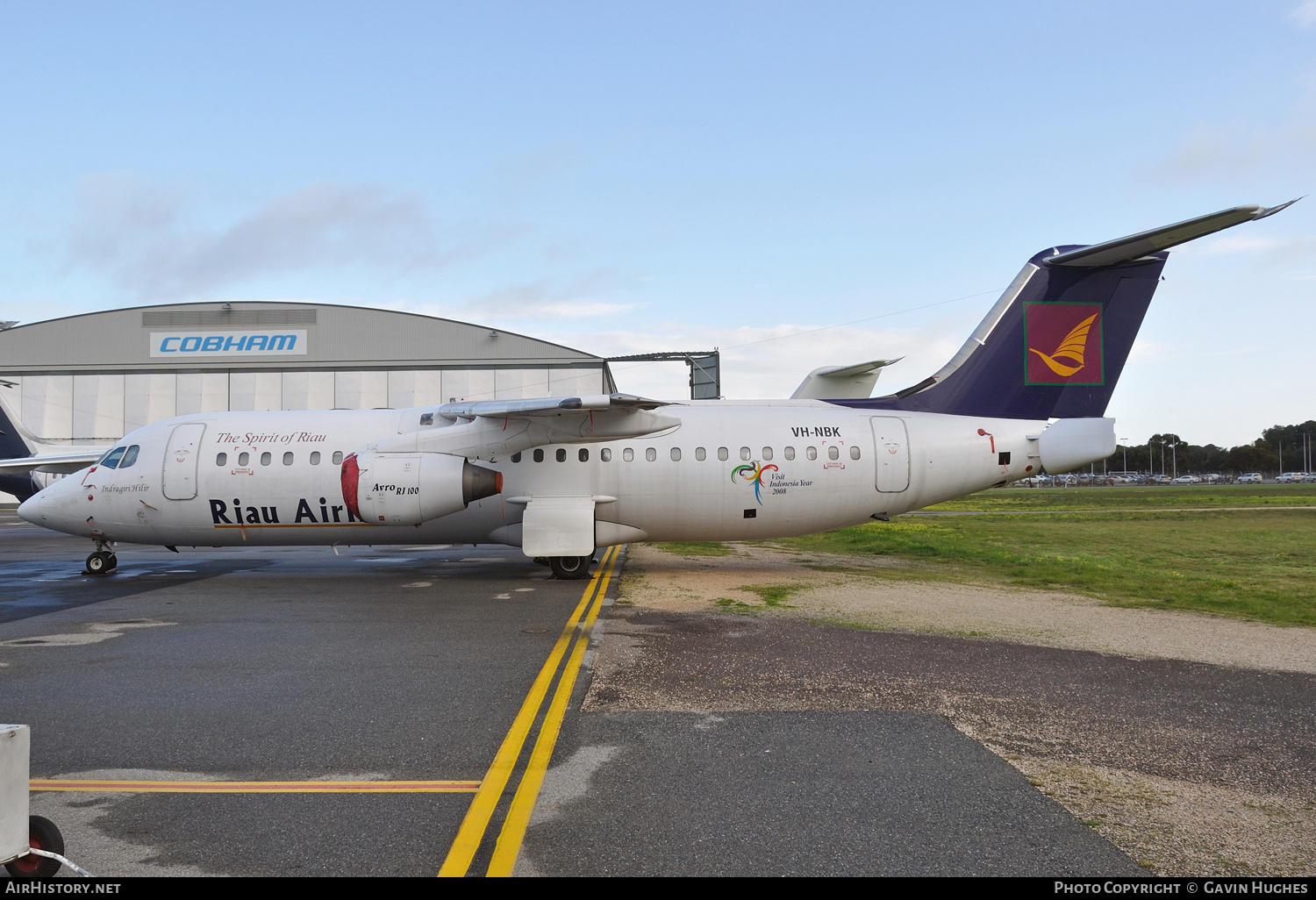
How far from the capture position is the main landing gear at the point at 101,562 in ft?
52.2

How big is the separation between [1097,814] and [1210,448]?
185892mm

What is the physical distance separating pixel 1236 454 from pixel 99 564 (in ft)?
562

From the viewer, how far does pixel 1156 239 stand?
13.3 meters

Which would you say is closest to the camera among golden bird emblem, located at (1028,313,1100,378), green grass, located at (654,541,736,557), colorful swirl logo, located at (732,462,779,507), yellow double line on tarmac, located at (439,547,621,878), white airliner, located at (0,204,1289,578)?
yellow double line on tarmac, located at (439,547,621,878)

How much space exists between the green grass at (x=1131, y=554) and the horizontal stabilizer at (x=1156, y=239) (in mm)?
5772

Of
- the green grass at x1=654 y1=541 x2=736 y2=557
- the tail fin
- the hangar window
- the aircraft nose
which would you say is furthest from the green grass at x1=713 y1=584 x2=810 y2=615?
the aircraft nose

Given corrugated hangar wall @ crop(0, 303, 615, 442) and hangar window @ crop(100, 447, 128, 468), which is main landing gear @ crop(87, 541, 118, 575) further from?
corrugated hangar wall @ crop(0, 303, 615, 442)

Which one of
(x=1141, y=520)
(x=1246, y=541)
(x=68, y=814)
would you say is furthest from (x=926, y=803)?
(x=1141, y=520)

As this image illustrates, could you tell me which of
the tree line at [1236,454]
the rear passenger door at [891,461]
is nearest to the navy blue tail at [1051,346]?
the rear passenger door at [891,461]

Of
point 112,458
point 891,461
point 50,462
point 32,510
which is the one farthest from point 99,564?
point 891,461

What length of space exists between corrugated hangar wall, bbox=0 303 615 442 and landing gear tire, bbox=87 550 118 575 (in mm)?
24924

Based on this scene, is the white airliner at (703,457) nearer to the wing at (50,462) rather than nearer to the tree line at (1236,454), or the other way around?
the wing at (50,462)

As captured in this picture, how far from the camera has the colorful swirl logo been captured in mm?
14930
